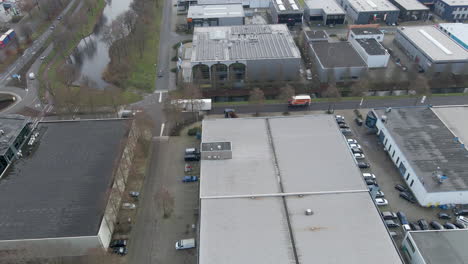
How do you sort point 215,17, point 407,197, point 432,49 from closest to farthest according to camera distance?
point 407,197 → point 432,49 → point 215,17

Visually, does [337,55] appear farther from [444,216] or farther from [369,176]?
[444,216]

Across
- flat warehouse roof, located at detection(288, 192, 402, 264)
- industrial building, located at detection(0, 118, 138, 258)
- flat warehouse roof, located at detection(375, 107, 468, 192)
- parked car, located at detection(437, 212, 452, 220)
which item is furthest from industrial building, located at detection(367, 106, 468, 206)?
industrial building, located at detection(0, 118, 138, 258)

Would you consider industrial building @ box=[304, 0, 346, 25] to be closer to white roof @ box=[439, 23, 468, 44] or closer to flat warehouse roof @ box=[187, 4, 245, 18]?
flat warehouse roof @ box=[187, 4, 245, 18]

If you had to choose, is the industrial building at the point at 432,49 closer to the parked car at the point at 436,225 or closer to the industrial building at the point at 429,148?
the industrial building at the point at 429,148

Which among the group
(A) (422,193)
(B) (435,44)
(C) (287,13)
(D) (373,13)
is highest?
(C) (287,13)

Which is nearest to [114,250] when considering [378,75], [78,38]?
[378,75]

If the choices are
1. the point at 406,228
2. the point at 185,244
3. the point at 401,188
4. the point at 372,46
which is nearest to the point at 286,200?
the point at 185,244

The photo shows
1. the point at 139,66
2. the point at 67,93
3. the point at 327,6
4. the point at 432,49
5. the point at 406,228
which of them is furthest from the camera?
the point at 327,6

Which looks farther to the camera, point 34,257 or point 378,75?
point 378,75

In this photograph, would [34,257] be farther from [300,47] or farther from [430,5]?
[430,5]
